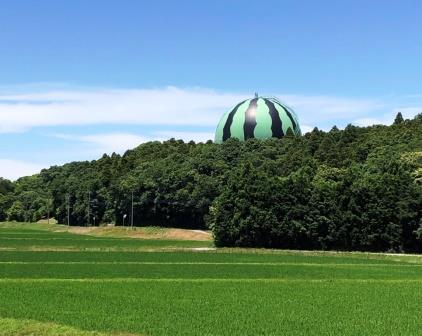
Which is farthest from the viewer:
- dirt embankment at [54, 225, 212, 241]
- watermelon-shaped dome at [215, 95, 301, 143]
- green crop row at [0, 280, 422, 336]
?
watermelon-shaped dome at [215, 95, 301, 143]

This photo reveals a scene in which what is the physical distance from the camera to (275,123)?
12725 cm

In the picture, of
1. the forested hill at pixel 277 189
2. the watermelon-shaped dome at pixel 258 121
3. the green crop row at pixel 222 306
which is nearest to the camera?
the green crop row at pixel 222 306

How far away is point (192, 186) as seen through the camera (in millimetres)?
101375

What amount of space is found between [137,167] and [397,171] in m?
58.4

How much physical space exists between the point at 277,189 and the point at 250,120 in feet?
188

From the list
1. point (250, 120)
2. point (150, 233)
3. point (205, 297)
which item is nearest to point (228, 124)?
point (250, 120)

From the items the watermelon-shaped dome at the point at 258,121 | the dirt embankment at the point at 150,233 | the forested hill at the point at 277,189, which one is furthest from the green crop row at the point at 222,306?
the watermelon-shaped dome at the point at 258,121

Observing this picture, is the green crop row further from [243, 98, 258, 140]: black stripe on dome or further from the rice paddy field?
[243, 98, 258, 140]: black stripe on dome

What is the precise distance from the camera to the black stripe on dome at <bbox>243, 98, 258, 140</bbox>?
127 meters

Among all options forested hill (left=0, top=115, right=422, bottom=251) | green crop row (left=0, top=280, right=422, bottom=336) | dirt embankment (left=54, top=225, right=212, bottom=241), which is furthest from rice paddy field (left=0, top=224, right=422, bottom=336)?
dirt embankment (left=54, top=225, right=212, bottom=241)

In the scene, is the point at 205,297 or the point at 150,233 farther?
the point at 150,233

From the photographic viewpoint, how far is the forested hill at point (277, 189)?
67.6m

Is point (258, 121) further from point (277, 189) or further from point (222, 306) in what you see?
point (222, 306)

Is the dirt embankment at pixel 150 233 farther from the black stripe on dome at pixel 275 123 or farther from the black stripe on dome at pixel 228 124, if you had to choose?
the black stripe on dome at pixel 275 123
